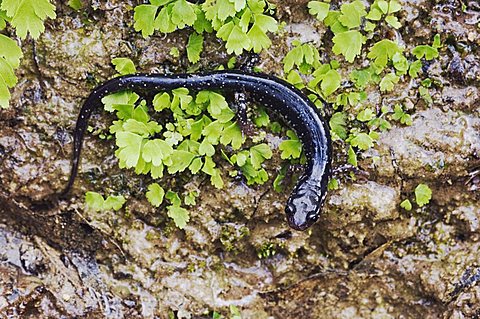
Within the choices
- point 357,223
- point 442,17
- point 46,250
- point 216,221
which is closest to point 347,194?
point 357,223

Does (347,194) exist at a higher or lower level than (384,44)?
lower

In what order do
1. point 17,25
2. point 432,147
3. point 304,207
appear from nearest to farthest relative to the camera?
point 17,25
point 304,207
point 432,147

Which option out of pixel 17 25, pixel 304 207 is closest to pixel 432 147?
pixel 304 207

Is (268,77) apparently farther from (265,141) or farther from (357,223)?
(357,223)

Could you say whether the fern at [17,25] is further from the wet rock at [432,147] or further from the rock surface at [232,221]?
the wet rock at [432,147]

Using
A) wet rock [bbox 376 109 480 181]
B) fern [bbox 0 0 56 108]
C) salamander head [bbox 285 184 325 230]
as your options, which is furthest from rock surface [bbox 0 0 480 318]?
fern [bbox 0 0 56 108]

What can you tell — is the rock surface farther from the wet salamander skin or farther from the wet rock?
the wet salamander skin

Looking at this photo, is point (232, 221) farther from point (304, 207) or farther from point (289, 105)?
point (289, 105)

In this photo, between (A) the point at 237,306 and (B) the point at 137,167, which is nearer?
(B) the point at 137,167
